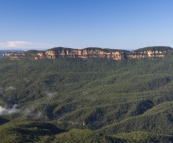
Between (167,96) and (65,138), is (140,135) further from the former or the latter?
(167,96)

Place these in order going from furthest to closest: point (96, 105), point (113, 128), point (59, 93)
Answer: point (59, 93), point (96, 105), point (113, 128)

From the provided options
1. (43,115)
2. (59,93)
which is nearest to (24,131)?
(43,115)

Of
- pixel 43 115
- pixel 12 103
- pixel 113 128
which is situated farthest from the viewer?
pixel 12 103

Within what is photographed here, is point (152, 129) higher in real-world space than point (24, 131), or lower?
lower

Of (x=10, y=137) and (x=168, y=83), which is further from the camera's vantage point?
(x=168, y=83)

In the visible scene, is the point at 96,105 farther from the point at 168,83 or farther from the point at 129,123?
the point at 168,83

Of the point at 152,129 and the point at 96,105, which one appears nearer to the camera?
the point at 152,129

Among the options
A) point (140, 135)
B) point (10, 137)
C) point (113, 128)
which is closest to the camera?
point (10, 137)

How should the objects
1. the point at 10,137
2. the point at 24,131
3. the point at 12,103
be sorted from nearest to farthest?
the point at 10,137 → the point at 24,131 → the point at 12,103

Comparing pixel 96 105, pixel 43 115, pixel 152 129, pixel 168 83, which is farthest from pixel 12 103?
pixel 168 83
